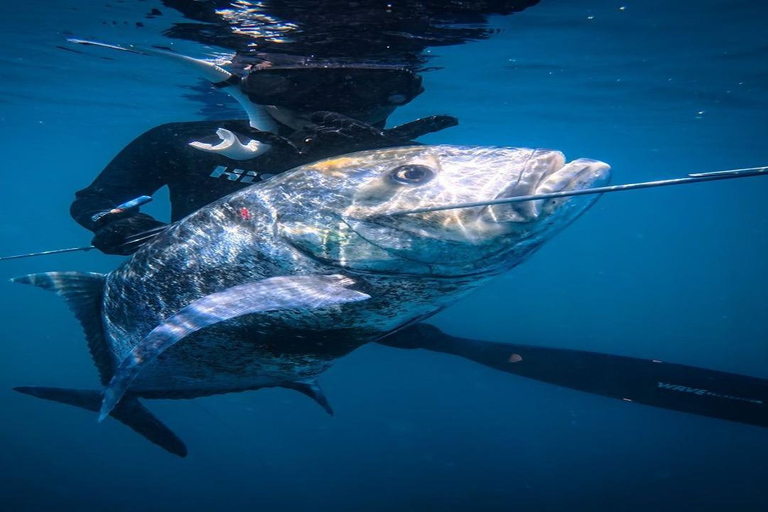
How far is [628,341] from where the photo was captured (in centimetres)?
3544

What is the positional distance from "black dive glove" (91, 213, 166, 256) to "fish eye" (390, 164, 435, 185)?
1772mm

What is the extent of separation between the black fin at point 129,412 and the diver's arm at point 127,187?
1.49m

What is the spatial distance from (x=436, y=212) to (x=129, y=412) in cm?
329

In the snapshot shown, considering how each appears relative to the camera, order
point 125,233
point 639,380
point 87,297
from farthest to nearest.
A: point 639,380 → point 87,297 → point 125,233

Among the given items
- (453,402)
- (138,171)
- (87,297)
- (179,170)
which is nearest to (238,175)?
(179,170)

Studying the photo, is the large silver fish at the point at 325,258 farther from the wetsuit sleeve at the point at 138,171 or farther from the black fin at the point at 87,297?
the wetsuit sleeve at the point at 138,171

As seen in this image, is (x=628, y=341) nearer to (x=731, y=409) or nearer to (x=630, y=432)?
(x=630, y=432)

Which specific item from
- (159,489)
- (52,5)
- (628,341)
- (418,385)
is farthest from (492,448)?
(628,341)

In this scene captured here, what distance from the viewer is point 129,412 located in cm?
379

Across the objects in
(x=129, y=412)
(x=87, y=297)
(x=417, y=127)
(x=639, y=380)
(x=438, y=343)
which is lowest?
(x=639, y=380)

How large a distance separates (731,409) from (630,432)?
14.9 m

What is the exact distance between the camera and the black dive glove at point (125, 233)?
2979mm

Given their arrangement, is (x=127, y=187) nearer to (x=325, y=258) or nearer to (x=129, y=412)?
(x=129, y=412)

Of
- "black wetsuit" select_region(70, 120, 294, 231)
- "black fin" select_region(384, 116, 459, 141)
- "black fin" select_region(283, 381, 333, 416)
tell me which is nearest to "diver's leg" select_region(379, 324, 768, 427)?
"black fin" select_region(283, 381, 333, 416)
